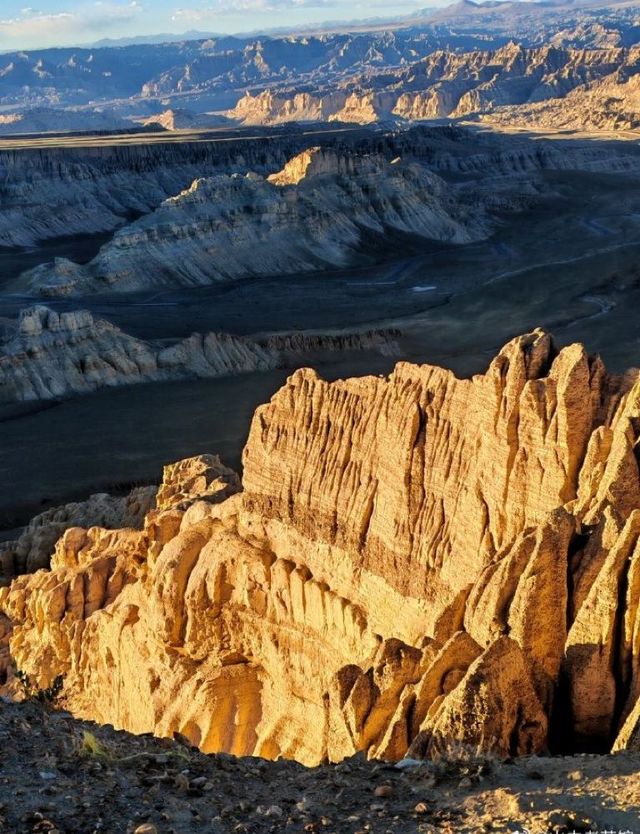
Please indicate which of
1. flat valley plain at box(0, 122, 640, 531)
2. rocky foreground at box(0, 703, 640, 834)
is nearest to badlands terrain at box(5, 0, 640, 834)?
rocky foreground at box(0, 703, 640, 834)

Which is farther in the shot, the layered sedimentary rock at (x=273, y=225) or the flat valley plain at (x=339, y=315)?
the layered sedimentary rock at (x=273, y=225)

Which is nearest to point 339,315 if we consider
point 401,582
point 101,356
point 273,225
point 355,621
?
point 101,356

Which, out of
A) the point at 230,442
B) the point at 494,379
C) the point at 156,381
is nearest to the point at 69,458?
the point at 230,442

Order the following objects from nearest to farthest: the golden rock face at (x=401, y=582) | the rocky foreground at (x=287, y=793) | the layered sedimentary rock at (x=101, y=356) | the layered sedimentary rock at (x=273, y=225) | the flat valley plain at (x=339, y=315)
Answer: the rocky foreground at (x=287, y=793), the golden rock face at (x=401, y=582), the flat valley plain at (x=339, y=315), the layered sedimentary rock at (x=101, y=356), the layered sedimentary rock at (x=273, y=225)

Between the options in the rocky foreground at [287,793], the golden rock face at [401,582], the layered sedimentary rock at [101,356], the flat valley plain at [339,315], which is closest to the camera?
the rocky foreground at [287,793]

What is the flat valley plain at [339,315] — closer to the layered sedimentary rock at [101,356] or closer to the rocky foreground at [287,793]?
the layered sedimentary rock at [101,356]

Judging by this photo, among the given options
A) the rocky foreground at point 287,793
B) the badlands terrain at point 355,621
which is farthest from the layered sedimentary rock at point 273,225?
the rocky foreground at point 287,793
